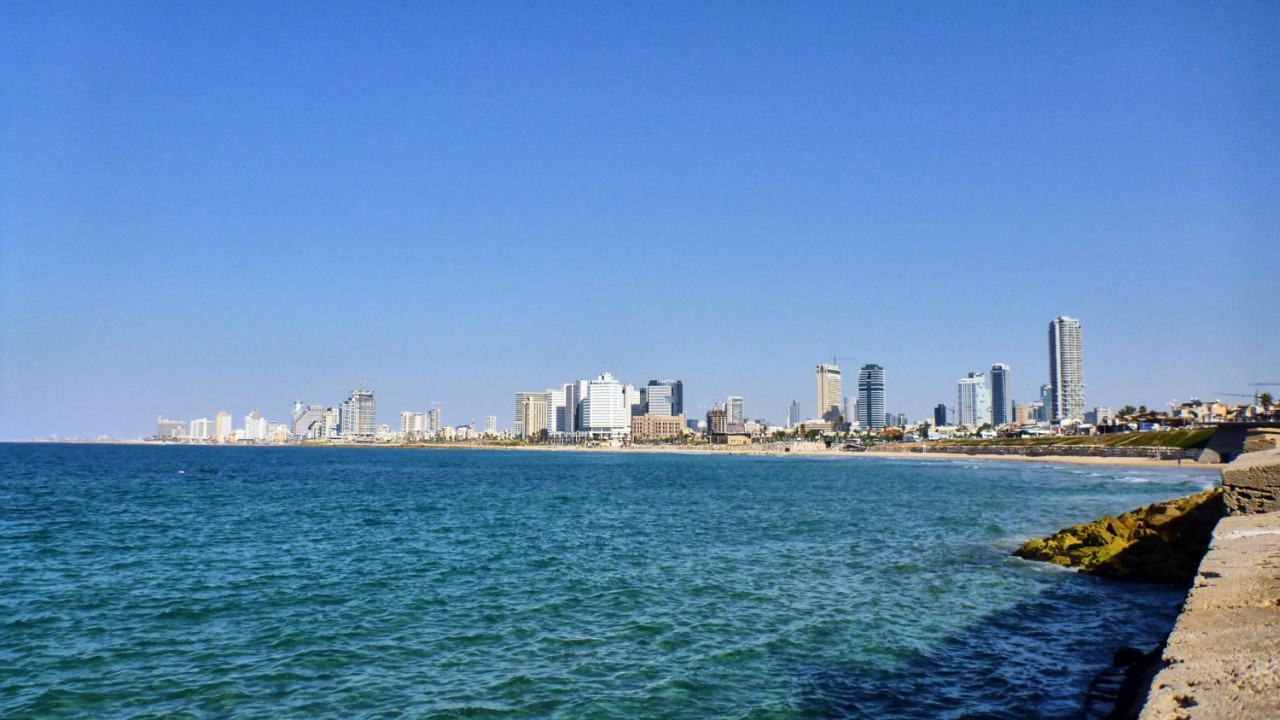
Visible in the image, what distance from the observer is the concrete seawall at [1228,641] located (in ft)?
18.4

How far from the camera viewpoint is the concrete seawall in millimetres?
5617

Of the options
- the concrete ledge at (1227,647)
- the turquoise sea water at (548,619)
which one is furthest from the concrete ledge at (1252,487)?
the concrete ledge at (1227,647)

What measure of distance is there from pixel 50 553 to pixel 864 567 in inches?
1044

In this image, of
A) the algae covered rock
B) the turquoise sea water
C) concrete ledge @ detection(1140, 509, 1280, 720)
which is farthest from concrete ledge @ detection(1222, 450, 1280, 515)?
concrete ledge @ detection(1140, 509, 1280, 720)

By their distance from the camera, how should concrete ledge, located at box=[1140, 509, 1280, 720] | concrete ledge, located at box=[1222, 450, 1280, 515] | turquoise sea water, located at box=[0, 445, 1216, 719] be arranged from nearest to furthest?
concrete ledge, located at box=[1140, 509, 1280, 720] → turquoise sea water, located at box=[0, 445, 1216, 719] → concrete ledge, located at box=[1222, 450, 1280, 515]

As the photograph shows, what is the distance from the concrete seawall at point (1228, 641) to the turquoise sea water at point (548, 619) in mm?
3358

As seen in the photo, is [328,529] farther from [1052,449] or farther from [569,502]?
[1052,449]

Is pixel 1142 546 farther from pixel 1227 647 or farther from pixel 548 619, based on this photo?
pixel 1227 647

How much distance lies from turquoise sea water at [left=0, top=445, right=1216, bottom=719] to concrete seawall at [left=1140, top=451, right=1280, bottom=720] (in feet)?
11.0

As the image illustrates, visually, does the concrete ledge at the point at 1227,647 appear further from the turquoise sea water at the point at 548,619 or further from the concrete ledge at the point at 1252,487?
the concrete ledge at the point at 1252,487

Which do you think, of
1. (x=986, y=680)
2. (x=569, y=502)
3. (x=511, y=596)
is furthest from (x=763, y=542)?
(x=569, y=502)

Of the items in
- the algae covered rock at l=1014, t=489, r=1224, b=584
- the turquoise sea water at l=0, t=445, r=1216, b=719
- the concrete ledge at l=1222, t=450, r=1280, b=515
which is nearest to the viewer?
the turquoise sea water at l=0, t=445, r=1216, b=719

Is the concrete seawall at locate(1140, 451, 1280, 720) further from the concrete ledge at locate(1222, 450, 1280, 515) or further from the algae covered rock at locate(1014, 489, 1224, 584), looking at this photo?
the algae covered rock at locate(1014, 489, 1224, 584)

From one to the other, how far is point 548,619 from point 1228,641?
1288 cm
